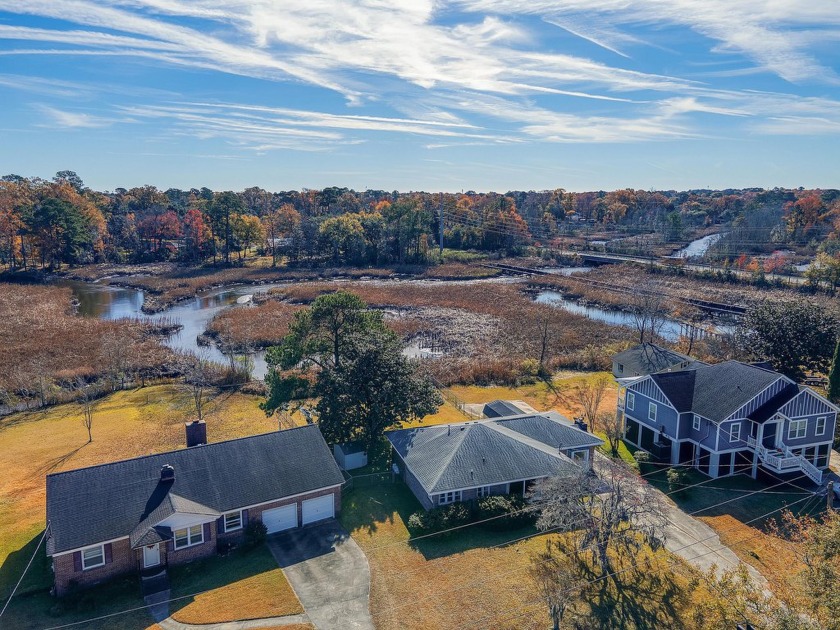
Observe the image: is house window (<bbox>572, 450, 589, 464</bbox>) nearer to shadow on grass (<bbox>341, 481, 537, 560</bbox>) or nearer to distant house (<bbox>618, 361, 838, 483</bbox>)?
distant house (<bbox>618, 361, 838, 483</bbox>)

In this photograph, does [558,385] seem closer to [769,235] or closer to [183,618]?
[183,618]

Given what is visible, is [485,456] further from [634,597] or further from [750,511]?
[750,511]

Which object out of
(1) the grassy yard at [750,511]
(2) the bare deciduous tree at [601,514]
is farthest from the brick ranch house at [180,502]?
(1) the grassy yard at [750,511]

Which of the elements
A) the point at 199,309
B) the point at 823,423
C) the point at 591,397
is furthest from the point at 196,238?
the point at 823,423

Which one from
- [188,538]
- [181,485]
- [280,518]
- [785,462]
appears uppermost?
[181,485]

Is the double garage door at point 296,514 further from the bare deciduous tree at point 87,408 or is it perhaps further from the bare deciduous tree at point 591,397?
the bare deciduous tree at point 591,397

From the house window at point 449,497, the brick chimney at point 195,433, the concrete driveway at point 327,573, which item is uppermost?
the brick chimney at point 195,433
